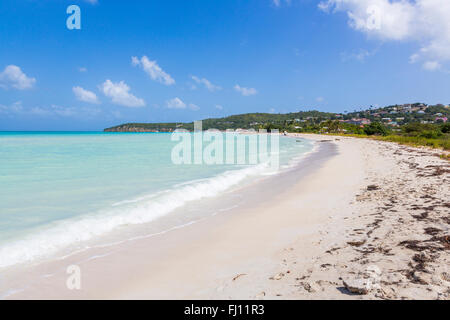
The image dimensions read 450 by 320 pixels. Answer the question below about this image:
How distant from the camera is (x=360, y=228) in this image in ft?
16.5

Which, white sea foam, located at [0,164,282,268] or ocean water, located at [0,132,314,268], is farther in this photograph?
ocean water, located at [0,132,314,268]

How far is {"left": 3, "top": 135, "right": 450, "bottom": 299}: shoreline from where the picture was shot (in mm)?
3055

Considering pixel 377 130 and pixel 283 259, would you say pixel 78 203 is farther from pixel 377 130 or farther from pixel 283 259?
pixel 377 130

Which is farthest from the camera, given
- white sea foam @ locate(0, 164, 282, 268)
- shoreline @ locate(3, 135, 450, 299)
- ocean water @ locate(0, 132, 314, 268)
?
ocean water @ locate(0, 132, 314, 268)

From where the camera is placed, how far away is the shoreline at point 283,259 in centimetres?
305

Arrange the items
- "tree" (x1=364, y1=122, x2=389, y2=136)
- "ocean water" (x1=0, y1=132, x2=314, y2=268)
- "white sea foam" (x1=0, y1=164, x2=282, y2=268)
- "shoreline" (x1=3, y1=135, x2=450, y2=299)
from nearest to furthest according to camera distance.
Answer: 1. "shoreline" (x1=3, y1=135, x2=450, y2=299)
2. "white sea foam" (x1=0, y1=164, x2=282, y2=268)
3. "ocean water" (x1=0, y1=132, x2=314, y2=268)
4. "tree" (x1=364, y1=122, x2=389, y2=136)

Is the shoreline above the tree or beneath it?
beneath

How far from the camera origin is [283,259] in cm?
401

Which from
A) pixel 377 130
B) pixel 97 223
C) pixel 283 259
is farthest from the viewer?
pixel 377 130

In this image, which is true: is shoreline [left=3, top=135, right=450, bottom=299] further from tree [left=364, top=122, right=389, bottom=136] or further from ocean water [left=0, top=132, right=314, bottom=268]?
tree [left=364, top=122, right=389, bottom=136]

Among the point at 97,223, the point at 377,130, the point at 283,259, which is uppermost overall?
the point at 377,130

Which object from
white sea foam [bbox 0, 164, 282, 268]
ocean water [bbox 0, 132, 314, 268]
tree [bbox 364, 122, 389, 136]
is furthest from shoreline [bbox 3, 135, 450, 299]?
tree [bbox 364, 122, 389, 136]

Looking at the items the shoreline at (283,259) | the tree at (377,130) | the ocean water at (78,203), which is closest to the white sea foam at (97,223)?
the ocean water at (78,203)

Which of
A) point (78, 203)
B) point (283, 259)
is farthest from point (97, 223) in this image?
point (283, 259)
